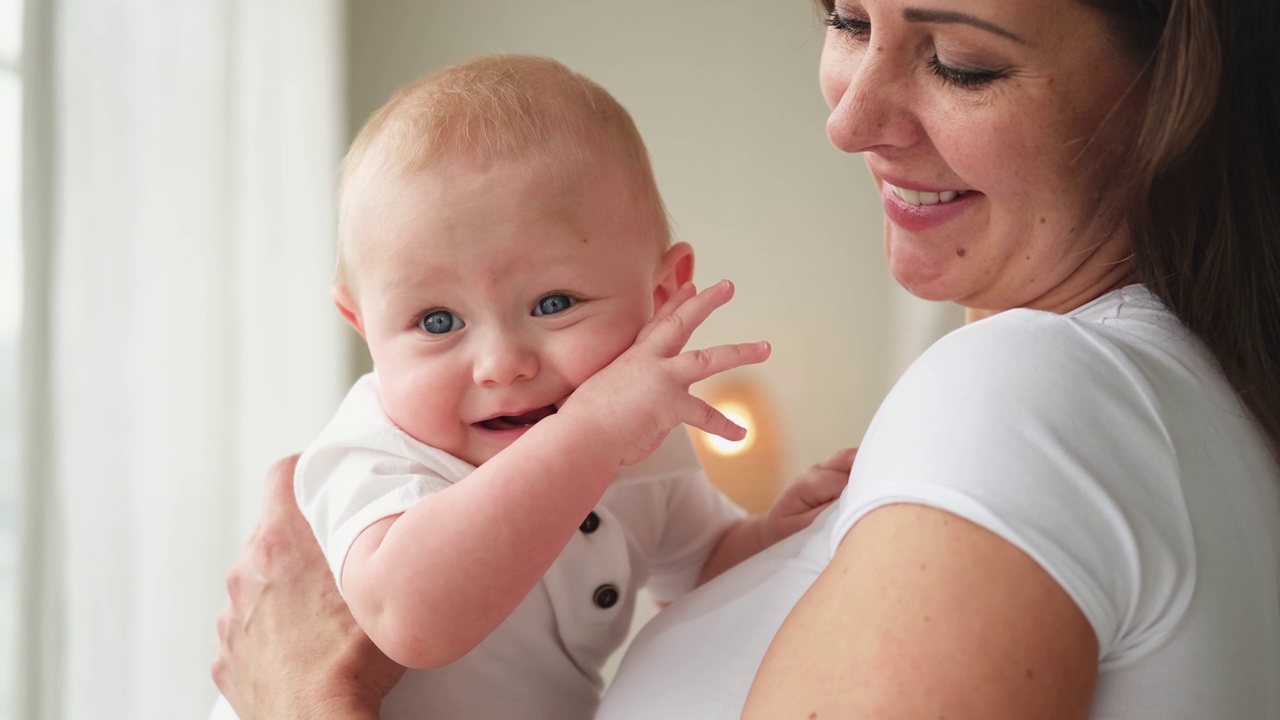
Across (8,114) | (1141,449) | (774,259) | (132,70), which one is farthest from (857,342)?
(1141,449)

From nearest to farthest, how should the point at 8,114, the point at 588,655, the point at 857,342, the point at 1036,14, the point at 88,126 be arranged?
the point at 1036,14, the point at 588,655, the point at 8,114, the point at 88,126, the point at 857,342

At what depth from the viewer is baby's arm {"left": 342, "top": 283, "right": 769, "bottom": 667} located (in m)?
0.92

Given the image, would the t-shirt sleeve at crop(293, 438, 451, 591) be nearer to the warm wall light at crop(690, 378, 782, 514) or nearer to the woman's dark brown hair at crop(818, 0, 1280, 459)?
the woman's dark brown hair at crop(818, 0, 1280, 459)

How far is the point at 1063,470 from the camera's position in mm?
686

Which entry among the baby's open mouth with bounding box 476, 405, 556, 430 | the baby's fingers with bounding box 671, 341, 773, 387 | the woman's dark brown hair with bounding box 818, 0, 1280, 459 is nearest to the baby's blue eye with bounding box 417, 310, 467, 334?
the baby's open mouth with bounding box 476, 405, 556, 430

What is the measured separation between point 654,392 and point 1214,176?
→ 0.51m

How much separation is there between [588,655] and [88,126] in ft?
4.18

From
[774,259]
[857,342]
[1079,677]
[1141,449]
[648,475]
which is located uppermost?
[1141,449]

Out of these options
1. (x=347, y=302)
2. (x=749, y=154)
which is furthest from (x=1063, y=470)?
(x=749, y=154)

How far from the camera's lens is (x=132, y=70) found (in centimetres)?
192

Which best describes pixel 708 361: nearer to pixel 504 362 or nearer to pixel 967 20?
pixel 504 362

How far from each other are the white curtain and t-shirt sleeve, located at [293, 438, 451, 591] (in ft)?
2.71

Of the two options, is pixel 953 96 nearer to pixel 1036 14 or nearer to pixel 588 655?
pixel 1036 14

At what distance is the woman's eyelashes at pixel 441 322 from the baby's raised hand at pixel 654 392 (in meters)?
0.16
